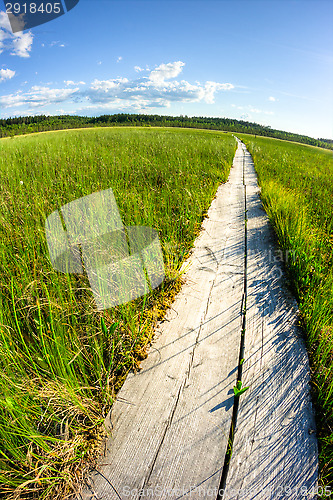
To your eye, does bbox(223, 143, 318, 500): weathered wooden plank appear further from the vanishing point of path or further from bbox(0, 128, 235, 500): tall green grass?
bbox(0, 128, 235, 500): tall green grass

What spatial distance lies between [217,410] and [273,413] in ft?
0.86

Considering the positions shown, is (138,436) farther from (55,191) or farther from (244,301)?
(55,191)

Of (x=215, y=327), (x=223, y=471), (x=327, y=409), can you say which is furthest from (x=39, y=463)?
(x=327, y=409)

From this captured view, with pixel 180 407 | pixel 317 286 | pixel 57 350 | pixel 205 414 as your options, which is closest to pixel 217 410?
pixel 205 414

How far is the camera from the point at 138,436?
1088mm

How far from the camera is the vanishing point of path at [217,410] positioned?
0.94 m

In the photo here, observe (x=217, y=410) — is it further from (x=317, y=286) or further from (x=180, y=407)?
(x=317, y=286)

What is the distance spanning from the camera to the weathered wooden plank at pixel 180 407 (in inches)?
37.5

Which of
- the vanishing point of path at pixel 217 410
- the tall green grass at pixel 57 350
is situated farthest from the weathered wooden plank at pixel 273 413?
the tall green grass at pixel 57 350

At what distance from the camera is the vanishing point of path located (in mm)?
942

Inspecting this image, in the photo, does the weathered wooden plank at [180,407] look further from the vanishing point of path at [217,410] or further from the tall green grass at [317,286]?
the tall green grass at [317,286]

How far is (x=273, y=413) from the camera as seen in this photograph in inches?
45.5

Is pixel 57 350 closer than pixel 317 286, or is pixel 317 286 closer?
pixel 57 350

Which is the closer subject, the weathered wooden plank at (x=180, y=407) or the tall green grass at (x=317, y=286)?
the weathered wooden plank at (x=180, y=407)
